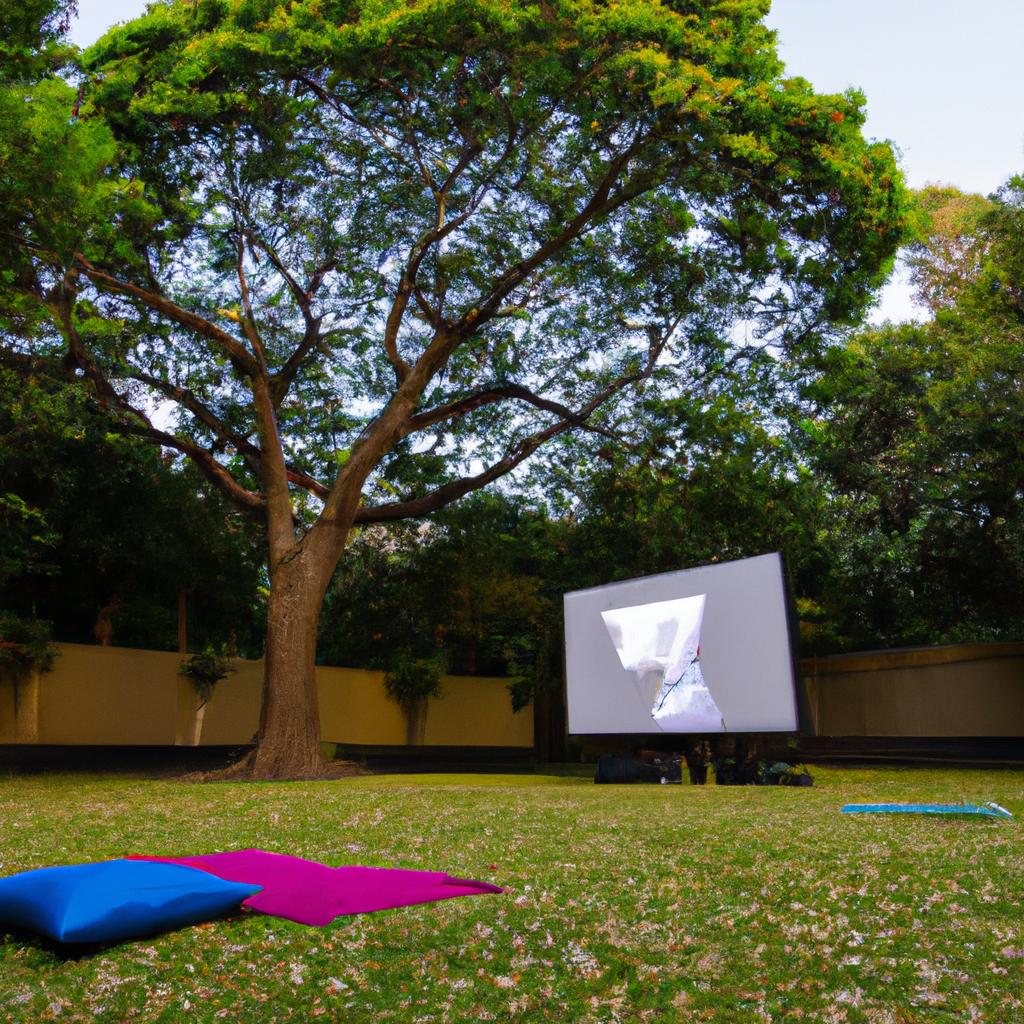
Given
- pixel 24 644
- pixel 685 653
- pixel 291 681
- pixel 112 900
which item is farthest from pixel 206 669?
pixel 112 900

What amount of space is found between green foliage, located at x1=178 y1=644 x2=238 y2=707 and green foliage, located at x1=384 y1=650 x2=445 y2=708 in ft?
12.0

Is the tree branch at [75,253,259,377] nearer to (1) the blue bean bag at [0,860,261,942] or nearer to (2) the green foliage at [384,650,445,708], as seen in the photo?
(2) the green foliage at [384,650,445,708]

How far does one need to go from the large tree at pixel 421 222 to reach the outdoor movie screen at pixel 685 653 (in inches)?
130

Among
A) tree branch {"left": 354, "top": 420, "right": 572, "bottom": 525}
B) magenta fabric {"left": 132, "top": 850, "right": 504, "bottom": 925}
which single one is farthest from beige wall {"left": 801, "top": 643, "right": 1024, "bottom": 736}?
magenta fabric {"left": 132, "top": 850, "right": 504, "bottom": 925}

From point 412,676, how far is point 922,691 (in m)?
9.63

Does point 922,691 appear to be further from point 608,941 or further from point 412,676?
point 608,941

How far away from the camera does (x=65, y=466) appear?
52.5 feet

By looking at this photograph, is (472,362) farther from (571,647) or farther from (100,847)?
(100,847)

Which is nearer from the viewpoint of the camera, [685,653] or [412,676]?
[685,653]

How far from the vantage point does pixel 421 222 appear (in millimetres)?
14203

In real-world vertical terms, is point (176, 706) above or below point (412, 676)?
below

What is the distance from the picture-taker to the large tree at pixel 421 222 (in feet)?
40.1

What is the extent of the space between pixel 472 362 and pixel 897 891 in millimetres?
12889

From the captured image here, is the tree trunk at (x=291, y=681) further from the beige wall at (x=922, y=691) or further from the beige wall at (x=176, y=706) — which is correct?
the beige wall at (x=922, y=691)
